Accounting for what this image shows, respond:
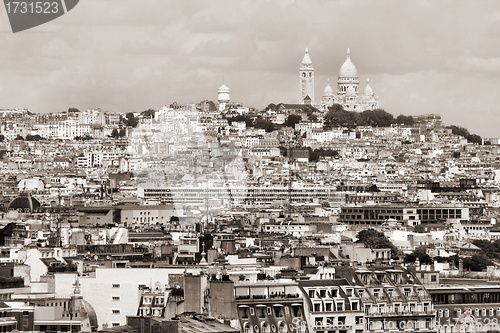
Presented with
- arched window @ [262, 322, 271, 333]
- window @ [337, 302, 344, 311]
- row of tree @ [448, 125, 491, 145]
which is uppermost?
row of tree @ [448, 125, 491, 145]

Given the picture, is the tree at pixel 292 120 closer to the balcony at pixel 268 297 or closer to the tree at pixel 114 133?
the tree at pixel 114 133

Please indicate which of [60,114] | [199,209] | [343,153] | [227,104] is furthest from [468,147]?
[199,209]

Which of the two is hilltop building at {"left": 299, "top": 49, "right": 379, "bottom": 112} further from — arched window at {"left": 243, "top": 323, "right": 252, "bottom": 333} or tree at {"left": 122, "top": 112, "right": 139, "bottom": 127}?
arched window at {"left": 243, "top": 323, "right": 252, "bottom": 333}

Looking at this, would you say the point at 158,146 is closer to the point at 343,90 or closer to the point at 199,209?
the point at 343,90

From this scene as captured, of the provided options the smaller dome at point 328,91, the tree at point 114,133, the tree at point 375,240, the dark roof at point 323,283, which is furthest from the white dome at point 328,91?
the dark roof at point 323,283

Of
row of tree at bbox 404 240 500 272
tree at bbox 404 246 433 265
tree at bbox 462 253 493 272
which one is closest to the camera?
tree at bbox 462 253 493 272

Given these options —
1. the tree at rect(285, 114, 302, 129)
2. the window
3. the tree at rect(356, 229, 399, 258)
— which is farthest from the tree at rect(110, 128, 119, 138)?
the window
